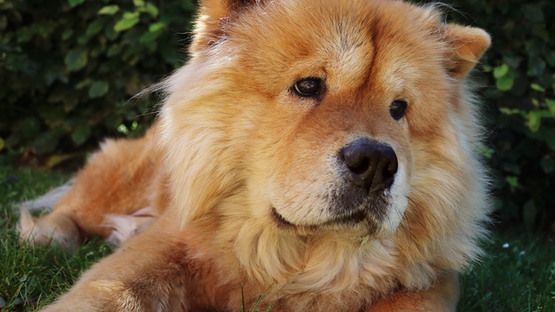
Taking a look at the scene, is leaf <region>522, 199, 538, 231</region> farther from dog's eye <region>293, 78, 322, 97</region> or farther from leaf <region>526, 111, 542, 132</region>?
dog's eye <region>293, 78, 322, 97</region>

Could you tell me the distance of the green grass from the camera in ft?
6.61

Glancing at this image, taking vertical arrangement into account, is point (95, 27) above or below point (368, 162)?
below

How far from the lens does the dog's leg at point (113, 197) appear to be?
3.01m

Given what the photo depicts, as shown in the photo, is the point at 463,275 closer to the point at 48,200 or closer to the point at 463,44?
the point at 463,44

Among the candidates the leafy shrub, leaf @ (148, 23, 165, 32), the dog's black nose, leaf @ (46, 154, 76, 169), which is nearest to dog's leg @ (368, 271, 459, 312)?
the dog's black nose

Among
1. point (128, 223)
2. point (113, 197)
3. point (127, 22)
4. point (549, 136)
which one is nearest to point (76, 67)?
point (127, 22)

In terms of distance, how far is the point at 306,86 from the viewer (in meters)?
1.96

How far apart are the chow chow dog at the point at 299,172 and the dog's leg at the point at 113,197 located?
2.87ft

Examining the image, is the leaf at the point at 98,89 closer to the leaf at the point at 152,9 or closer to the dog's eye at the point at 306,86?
the leaf at the point at 152,9

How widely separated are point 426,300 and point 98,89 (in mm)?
3958

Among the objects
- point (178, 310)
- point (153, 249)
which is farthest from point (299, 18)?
point (178, 310)

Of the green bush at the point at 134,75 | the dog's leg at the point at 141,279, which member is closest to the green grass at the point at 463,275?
the dog's leg at the point at 141,279

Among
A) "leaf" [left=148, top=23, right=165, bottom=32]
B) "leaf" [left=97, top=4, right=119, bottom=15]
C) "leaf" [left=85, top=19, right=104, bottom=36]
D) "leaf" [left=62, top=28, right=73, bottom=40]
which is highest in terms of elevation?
"leaf" [left=97, top=4, right=119, bottom=15]

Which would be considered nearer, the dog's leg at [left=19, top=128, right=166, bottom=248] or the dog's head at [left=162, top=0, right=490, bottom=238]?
the dog's head at [left=162, top=0, right=490, bottom=238]
